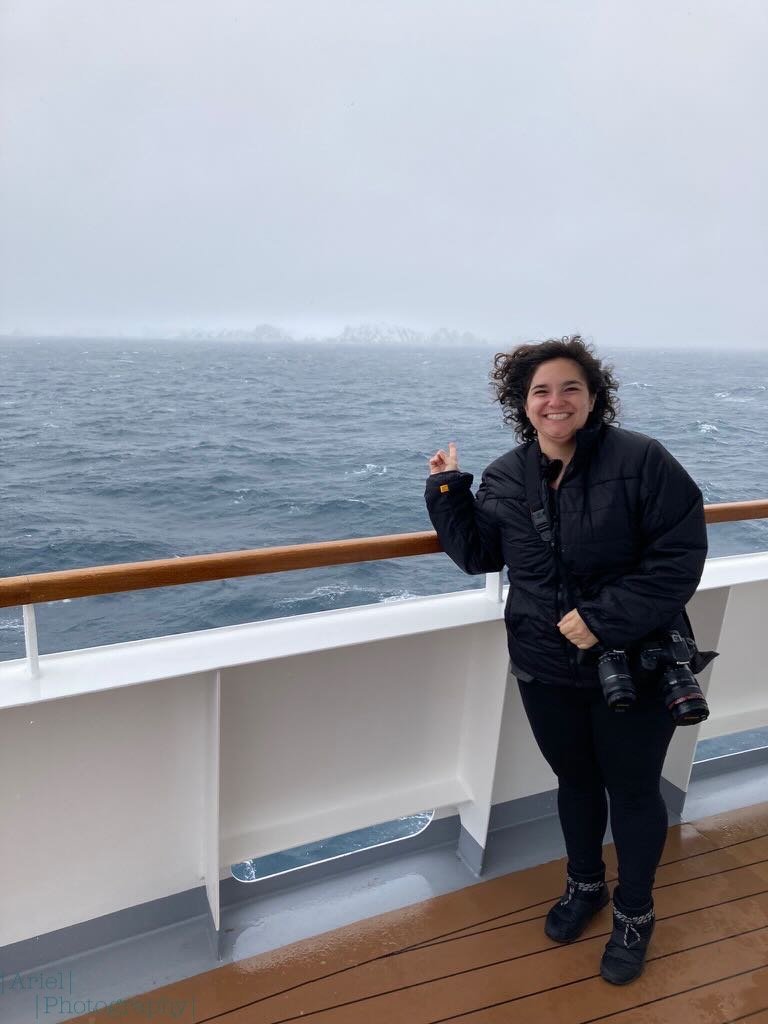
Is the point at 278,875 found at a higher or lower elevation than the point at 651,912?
lower

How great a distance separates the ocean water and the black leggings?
19.5 inches

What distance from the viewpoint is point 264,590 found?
6.90 m

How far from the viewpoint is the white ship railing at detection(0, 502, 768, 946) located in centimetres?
131

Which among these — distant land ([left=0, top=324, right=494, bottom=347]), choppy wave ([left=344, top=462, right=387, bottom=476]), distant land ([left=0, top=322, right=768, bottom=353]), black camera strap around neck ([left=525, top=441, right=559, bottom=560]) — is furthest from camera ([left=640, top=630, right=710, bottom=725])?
distant land ([left=0, top=324, right=494, bottom=347])

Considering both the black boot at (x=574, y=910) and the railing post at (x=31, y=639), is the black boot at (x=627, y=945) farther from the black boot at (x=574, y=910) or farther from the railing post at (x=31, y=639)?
the railing post at (x=31, y=639)

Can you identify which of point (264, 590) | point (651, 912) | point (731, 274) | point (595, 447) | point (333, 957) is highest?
point (731, 274)

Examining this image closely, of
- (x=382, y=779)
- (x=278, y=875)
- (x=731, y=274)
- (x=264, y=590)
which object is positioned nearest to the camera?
(x=278, y=875)

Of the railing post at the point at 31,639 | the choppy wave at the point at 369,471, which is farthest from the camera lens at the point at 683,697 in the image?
the choppy wave at the point at 369,471

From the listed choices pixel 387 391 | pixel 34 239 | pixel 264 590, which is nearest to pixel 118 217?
pixel 34 239

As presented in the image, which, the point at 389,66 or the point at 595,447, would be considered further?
the point at 389,66

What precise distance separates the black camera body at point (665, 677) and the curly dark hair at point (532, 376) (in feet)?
1.26

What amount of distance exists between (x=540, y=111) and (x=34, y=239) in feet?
77.9

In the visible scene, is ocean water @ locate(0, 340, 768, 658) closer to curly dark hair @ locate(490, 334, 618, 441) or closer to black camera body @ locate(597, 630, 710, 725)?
curly dark hair @ locate(490, 334, 618, 441)

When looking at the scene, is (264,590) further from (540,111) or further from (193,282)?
(540,111)
